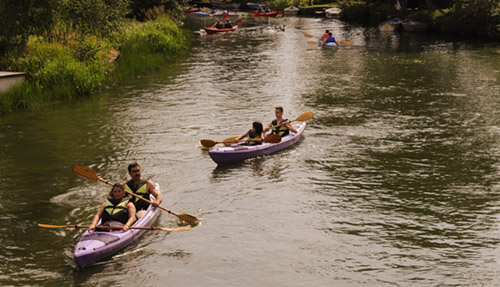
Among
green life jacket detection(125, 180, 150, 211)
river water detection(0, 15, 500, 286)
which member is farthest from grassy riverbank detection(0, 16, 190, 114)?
green life jacket detection(125, 180, 150, 211)

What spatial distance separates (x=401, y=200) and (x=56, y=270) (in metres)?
8.09

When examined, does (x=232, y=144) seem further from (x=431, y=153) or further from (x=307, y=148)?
(x=431, y=153)

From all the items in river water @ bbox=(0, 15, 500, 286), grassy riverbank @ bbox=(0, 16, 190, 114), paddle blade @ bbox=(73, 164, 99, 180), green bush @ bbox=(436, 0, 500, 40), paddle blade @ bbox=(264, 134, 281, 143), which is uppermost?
green bush @ bbox=(436, 0, 500, 40)

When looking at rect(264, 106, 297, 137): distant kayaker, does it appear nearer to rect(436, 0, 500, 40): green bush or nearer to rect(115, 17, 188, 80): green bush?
rect(115, 17, 188, 80): green bush

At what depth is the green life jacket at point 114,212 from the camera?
12.3 metres

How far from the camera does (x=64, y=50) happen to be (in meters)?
26.1

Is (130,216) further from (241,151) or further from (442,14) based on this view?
(442,14)

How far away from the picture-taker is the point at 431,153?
60.4 feet

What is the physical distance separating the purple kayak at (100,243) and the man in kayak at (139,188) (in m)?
1.14

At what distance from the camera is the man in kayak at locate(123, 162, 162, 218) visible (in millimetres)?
13586

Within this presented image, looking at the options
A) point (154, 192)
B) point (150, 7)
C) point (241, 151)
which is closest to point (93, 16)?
point (241, 151)

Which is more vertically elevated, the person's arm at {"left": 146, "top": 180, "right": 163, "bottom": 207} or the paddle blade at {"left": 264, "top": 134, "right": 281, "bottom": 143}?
the paddle blade at {"left": 264, "top": 134, "right": 281, "bottom": 143}

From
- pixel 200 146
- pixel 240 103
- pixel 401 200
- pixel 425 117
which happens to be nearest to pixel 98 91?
pixel 240 103

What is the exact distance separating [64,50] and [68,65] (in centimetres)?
131
